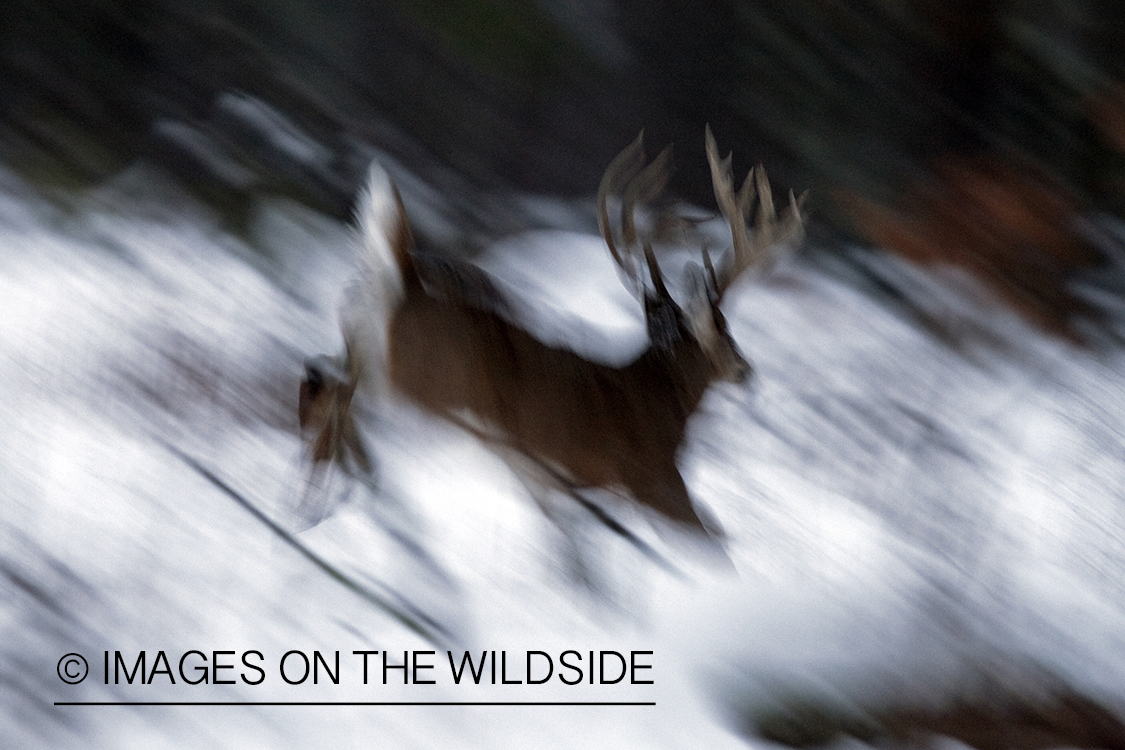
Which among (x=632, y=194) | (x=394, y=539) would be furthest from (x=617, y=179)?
(x=394, y=539)

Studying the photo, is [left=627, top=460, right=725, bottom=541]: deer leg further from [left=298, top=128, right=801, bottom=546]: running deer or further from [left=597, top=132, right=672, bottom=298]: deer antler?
[left=597, top=132, right=672, bottom=298]: deer antler

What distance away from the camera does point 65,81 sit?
0.51 meters

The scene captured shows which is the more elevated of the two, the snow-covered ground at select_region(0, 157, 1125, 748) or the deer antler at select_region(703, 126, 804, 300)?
the deer antler at select_region(703, 126, 804, 300)

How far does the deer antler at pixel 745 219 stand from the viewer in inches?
20.8

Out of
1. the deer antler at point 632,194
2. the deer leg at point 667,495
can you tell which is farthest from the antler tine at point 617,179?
the deer leg at point 667,495

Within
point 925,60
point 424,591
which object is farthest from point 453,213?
point 925,60

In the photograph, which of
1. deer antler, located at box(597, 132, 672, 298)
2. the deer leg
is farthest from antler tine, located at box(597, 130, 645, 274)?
the deer leg

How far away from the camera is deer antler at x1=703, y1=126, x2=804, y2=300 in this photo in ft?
1.74

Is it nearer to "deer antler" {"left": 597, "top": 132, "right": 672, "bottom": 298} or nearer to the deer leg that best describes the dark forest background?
"deer antler" {"left": 597, "top": 132, "right": 672, "bottom": 298}

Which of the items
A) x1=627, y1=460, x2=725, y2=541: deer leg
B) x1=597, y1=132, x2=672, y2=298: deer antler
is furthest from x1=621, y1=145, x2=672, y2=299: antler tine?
x1=627, y1=460, x2=725, y2=541: deer leg

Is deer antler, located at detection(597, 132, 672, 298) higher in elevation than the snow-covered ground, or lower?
higher

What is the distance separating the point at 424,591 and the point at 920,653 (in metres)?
0.33

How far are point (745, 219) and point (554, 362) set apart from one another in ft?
0.52

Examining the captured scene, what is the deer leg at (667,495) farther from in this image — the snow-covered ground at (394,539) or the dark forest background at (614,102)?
the dark forest background at (614,102)
